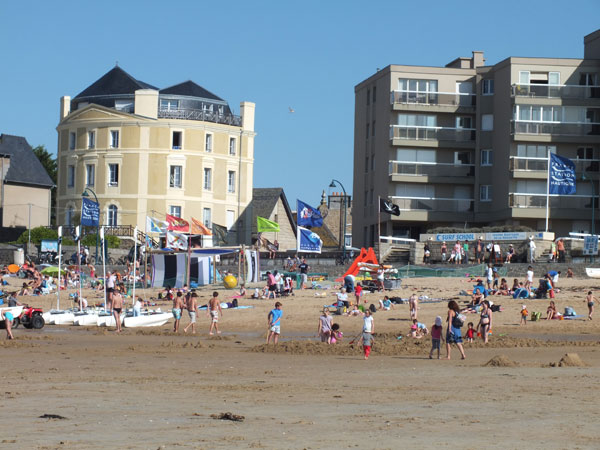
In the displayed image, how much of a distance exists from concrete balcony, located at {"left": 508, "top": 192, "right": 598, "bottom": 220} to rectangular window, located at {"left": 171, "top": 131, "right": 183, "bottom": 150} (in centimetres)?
2352

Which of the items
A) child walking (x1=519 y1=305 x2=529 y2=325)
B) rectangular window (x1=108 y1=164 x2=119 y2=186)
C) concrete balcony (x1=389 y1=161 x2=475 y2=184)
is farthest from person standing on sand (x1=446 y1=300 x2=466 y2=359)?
rectangular window (x1=108 y1=164 x2=119 y2=186)

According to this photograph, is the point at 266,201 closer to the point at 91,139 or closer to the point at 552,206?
the point at 91,139

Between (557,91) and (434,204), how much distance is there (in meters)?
10.2

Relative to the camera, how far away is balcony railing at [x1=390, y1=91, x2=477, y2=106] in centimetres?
6625

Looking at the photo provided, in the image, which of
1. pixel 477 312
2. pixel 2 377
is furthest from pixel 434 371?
pixel 477 312

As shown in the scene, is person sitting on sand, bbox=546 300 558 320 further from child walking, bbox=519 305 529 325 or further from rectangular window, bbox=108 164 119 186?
rectangular window, bbox=108 164 119 186

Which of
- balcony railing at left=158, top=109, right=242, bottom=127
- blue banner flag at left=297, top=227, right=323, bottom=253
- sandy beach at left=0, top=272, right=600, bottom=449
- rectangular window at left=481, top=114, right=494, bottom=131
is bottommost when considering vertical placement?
sandy beach at left=0, top=272, right=600, bottom=449

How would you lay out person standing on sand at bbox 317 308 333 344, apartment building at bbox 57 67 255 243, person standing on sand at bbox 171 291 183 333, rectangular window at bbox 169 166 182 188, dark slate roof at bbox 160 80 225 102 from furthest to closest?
1. dark slate roof at bbox 160 80 225 102
2. rectangular window at bbox 169 166 182 188
3. apartment building at bbox 57 67 255 243
4. person standing on sand at bbox 171 291 183 333
5. person standing on sand at bbox 317 308 333 344

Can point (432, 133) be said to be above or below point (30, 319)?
above

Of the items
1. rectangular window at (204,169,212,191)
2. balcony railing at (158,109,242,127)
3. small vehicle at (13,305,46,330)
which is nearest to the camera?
small vehicle at (13,305,46,330)

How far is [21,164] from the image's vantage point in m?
73.8

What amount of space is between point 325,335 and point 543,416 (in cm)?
1399

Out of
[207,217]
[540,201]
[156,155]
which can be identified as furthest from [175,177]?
[540,201]

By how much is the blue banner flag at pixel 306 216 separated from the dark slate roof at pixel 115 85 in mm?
24252
